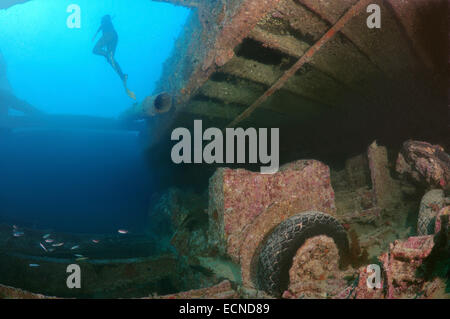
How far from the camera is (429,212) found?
11.1ft

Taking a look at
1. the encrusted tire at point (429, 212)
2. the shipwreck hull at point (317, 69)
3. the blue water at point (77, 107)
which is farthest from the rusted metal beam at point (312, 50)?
the blue water at point (77, 107)

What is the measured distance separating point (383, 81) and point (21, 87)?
133 meters

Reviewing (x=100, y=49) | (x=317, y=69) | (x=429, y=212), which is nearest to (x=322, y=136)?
(x=317, y=69)

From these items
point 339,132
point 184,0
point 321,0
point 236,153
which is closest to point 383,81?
point 339,132

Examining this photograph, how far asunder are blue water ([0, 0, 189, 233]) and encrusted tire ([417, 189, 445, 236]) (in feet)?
29.0

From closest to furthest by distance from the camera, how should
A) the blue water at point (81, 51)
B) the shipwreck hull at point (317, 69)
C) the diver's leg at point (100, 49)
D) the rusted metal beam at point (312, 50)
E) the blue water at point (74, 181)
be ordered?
the rusted metal beam at point (312, 50) < the shipwreck hull at point (317, 69) < the diver's leg at point (100, 49) < the blue water at point (74, 181) < the blue water at point (81, 51)

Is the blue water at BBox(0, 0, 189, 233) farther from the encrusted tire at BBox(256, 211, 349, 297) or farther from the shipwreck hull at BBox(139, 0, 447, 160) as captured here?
the encrusted tire at BBox(256, 211, 349, 297)

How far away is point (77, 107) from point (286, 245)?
441ft

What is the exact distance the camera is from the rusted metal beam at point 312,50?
3.07m

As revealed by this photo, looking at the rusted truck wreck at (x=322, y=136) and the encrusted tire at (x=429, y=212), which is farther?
the encrusted tire at (x=429, y=212)

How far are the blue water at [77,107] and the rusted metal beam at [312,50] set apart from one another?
20.5 ft

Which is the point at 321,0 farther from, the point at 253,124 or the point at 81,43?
the point at 81,43

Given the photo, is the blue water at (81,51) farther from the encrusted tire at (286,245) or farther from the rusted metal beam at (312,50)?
the encrusted tire at (286,245)

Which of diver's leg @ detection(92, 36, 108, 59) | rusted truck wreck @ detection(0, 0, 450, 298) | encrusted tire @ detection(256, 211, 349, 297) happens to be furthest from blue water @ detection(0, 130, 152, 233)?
encrusted tire @ detection(256, 211, 349, 297)
